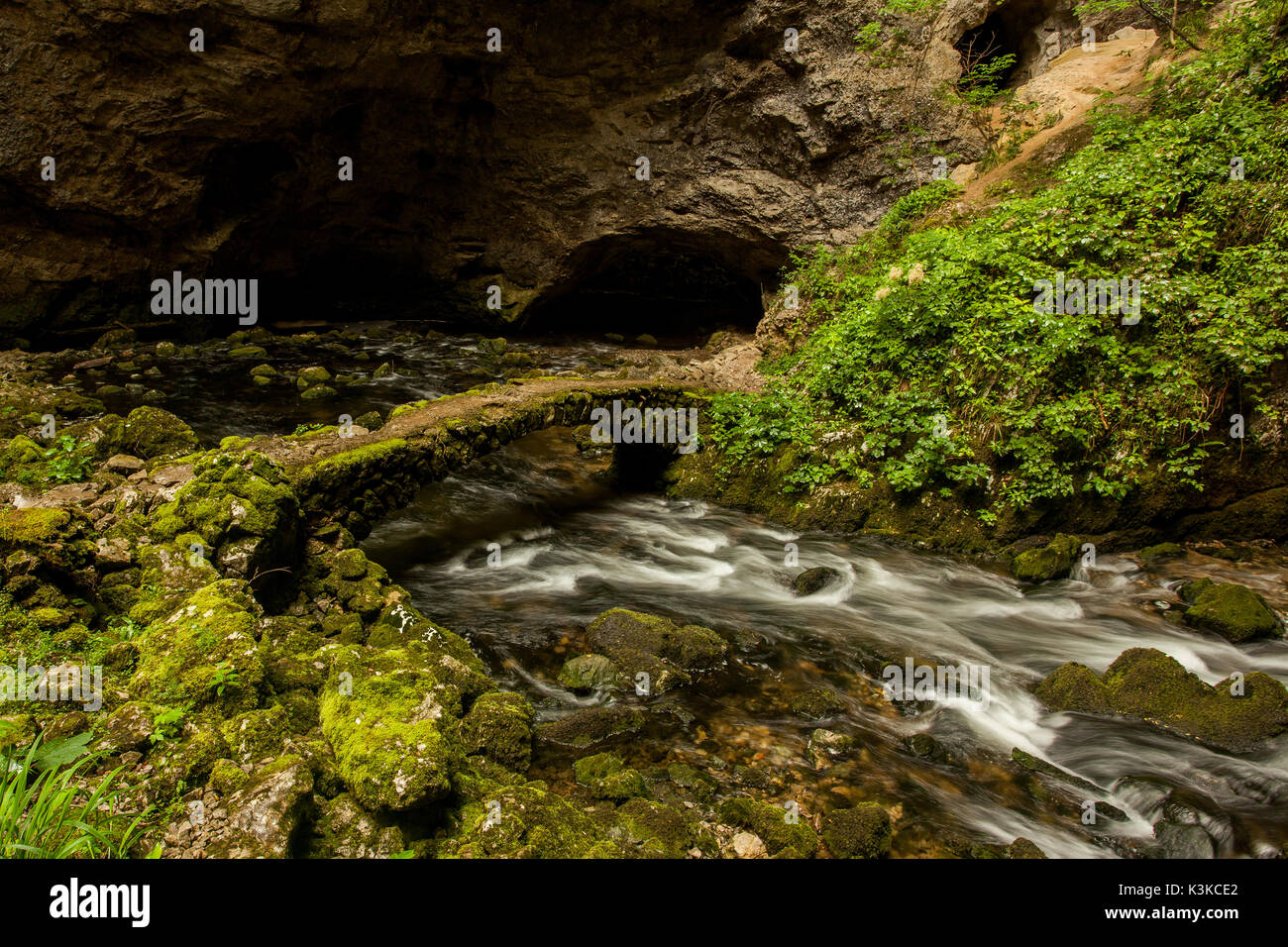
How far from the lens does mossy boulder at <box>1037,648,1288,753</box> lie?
448 centimetres

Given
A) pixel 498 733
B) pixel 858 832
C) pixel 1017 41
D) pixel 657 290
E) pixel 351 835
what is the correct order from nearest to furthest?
pixel 351 835 → pixel 858 832 → pixel 498 733 → pixel 1017 41 → pixel 657 290

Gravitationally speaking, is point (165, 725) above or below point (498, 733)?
above

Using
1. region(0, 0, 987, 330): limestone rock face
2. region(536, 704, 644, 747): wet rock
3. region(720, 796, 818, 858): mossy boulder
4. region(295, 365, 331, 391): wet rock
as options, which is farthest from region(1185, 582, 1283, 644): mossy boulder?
region(295, 365, 331, 391): wet rock

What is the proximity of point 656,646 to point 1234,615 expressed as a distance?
516cm

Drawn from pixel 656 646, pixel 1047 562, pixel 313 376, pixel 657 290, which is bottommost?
pixel 656 646

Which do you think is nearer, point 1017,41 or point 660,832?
point 660,832

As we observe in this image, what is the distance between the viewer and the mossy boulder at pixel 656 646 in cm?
521

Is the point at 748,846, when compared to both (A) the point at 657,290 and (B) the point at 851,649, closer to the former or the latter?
(B) the point at 851,649

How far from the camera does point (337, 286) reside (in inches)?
779

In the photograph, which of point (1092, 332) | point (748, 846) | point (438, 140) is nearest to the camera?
point (748, 846)

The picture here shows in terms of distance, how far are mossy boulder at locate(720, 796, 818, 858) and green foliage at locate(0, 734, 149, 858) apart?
9.20 feet

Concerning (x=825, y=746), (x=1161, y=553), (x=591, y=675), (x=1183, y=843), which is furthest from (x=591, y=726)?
(x=1161, y=553)

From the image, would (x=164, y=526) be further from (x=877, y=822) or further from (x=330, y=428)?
(x=877, y=822)

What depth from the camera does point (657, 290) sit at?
22.2 m
